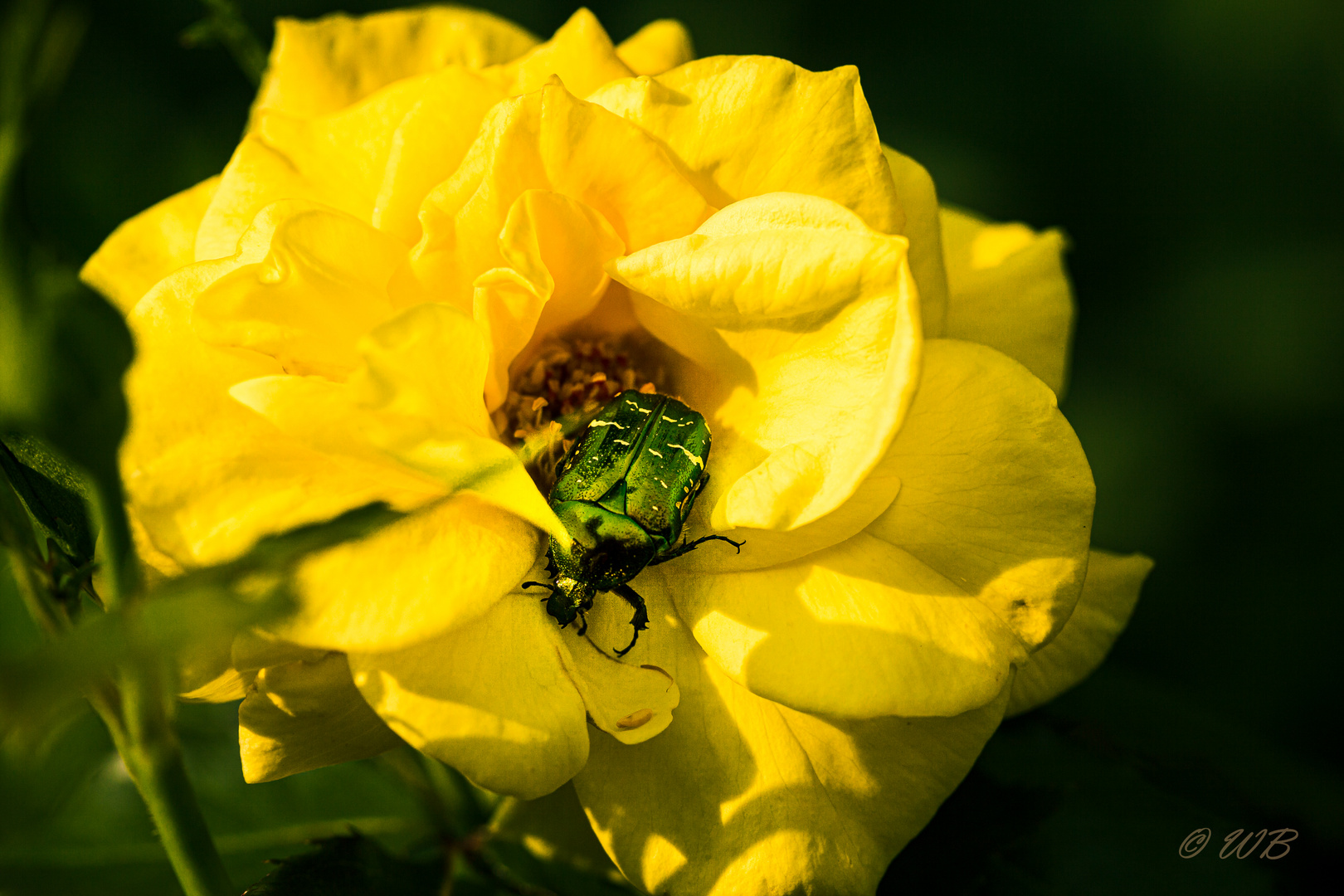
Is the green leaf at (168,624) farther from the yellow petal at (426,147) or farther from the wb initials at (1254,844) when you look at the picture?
the wb initials at (1254,844)

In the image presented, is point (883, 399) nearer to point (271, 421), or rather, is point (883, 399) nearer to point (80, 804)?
point (271, 421)

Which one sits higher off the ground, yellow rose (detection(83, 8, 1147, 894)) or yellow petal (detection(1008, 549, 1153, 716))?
yellow rose (detection(83, 8, 1147, 894))

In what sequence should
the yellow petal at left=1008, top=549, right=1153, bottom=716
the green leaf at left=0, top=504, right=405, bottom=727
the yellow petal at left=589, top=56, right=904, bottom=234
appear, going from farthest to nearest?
the yellow petal at left=1008, top=549, right=1153, bottom=716, the yellow petal at left=589, top=56, right=904, bottom=234, the green leaf at left=0, top=504, right=405, bottom=727

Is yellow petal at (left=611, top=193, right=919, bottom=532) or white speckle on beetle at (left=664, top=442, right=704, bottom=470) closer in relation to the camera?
yellow petal at (left=611, top=193, right=919, bottom=532)

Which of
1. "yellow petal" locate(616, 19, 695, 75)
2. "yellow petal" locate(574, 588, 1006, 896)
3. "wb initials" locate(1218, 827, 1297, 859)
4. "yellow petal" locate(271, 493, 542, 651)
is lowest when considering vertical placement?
"wb initials" locate(1218, 827, 1297, 859)

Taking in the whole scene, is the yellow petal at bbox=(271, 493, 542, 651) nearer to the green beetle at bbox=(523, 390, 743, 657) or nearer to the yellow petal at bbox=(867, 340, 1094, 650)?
the green beetle at bbox=(523, 390, 743, 657)

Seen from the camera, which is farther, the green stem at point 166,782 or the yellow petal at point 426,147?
the yellow petal at point 426,147

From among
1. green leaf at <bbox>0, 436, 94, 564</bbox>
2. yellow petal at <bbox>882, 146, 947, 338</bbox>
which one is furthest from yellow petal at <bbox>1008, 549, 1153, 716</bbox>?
green leaf at <bbox>0, 436, 94, 564</bbox>

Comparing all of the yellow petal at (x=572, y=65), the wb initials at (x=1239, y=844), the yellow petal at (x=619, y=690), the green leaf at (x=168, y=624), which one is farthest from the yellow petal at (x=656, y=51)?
the wb initials at (x=1239, y=844)

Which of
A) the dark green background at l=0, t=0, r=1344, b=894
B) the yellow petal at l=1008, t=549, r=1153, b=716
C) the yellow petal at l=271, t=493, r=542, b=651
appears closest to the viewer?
the yellow petal at l=271, t=493, r=542, b=651
